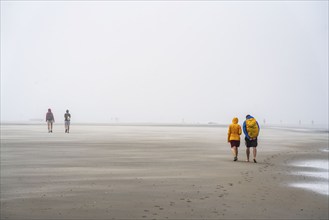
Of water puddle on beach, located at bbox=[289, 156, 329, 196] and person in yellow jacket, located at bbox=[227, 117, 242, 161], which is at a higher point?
person in yellow jacket, located at bbox=[227, 117, 242, 161]

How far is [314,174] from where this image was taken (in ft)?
45.1

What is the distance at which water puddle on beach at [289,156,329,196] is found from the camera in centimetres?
1109

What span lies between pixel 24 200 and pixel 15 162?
707 cm

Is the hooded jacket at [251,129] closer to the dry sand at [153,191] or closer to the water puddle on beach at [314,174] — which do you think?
the dry sand at [153,191]

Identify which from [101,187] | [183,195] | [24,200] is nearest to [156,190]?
[183,195]

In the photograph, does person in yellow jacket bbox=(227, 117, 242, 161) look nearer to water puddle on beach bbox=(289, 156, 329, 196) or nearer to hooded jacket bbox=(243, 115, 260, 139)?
hooded jacket bbox=(243, 115, 260, 139)

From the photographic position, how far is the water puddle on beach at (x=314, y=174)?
1109 centimetres

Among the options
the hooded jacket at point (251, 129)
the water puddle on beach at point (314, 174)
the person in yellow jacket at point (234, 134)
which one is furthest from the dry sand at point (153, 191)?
the person in yellow jacket at point (234, 134)

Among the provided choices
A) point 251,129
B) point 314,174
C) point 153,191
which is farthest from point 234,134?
point 153,191

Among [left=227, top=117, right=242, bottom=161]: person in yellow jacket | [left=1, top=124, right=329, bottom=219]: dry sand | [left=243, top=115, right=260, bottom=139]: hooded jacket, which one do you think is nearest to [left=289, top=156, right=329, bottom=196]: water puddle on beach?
[left=1, top=124, right=329, bottom=219]: dry sand

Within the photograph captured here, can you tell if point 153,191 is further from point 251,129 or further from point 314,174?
point 251,129

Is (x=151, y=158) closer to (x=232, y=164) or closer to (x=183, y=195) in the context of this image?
(x=232, y=164)

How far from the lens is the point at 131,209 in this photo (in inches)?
308

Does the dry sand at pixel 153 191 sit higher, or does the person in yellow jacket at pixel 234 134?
the person in yellow jacket at pixel 234 134
